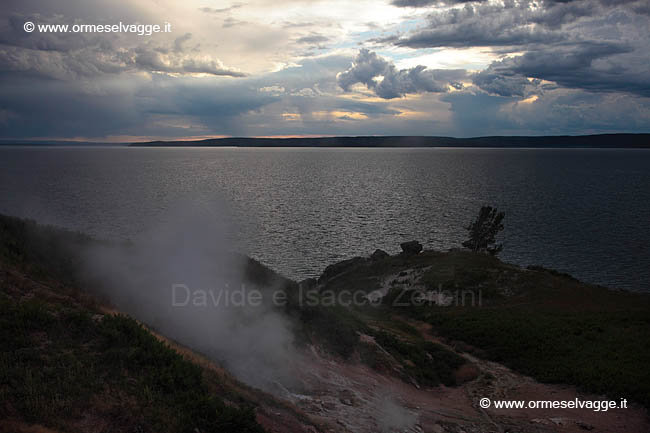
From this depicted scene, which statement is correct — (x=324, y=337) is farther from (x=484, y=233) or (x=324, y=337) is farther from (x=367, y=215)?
(x=367, y=215)

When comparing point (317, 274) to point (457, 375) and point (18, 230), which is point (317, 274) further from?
point (18, 230)

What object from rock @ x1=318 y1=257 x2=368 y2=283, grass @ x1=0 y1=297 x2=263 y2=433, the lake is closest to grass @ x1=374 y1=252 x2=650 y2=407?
rock @ x1=318 y1=257 x2=368 y2=283

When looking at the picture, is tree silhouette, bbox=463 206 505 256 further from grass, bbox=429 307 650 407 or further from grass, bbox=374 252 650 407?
grass, bbox=429 307 650 407

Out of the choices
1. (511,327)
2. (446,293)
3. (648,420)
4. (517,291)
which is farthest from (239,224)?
(648,420)

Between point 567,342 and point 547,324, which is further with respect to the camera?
point 547,324

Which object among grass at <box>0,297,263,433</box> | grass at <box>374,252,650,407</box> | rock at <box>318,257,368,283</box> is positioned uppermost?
grass at <box>0,297,263,433</box>

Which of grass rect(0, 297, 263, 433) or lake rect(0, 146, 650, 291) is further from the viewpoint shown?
lake rect(0, 146, 650, 291)

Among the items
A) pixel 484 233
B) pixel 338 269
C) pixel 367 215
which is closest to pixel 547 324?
pixel 338 269

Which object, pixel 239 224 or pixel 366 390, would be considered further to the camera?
pixel 239 224

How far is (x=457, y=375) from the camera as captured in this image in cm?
2109

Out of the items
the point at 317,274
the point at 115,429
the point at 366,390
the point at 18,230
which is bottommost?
the point at 317,274

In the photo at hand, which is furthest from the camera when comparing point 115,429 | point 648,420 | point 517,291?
point 517,291

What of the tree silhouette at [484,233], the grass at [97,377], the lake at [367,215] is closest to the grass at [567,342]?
the grass at [97,377]

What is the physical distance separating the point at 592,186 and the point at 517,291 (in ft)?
371
